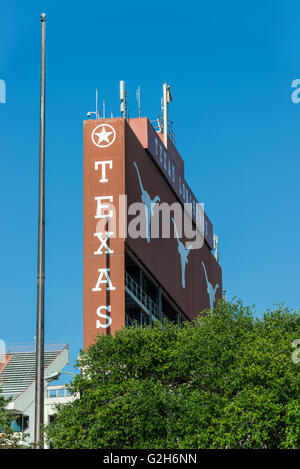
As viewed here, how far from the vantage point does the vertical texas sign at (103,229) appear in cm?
5153

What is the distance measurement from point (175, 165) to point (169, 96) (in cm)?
625

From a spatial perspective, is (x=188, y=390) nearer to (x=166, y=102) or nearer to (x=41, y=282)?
(x=41, y=282)

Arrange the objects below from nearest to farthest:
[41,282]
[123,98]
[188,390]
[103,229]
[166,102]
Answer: [41,282]
[188,390]
[103,229]
[123,98]
[166,102]

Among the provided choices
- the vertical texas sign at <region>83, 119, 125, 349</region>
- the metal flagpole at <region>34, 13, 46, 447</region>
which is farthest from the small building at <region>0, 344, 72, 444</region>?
the metal flagpole at <region>34, 13, 46, 447</region>

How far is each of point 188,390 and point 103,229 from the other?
13.5 metres

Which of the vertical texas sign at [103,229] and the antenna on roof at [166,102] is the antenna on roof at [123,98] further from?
the antenna on roof at [166,102]

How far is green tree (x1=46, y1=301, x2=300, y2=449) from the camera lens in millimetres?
38844

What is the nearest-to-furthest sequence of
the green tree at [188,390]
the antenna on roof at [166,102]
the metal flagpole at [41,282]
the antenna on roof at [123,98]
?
the metal flagpole at [41,282] < the green tree at [188,390] < the antenna on roof at [123,98] < the antenna on roof at [166,102]

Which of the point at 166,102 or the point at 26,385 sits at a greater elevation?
the point at 166,102

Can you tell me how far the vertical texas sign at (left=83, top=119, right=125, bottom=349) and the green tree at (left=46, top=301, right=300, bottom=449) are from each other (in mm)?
4555

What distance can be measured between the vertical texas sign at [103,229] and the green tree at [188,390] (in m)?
4.55

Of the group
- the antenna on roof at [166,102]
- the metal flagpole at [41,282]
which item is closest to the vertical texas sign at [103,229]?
the antenna on roof at [166,102]

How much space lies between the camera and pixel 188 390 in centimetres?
4266

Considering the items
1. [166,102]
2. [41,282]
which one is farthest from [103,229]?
[41,282]
